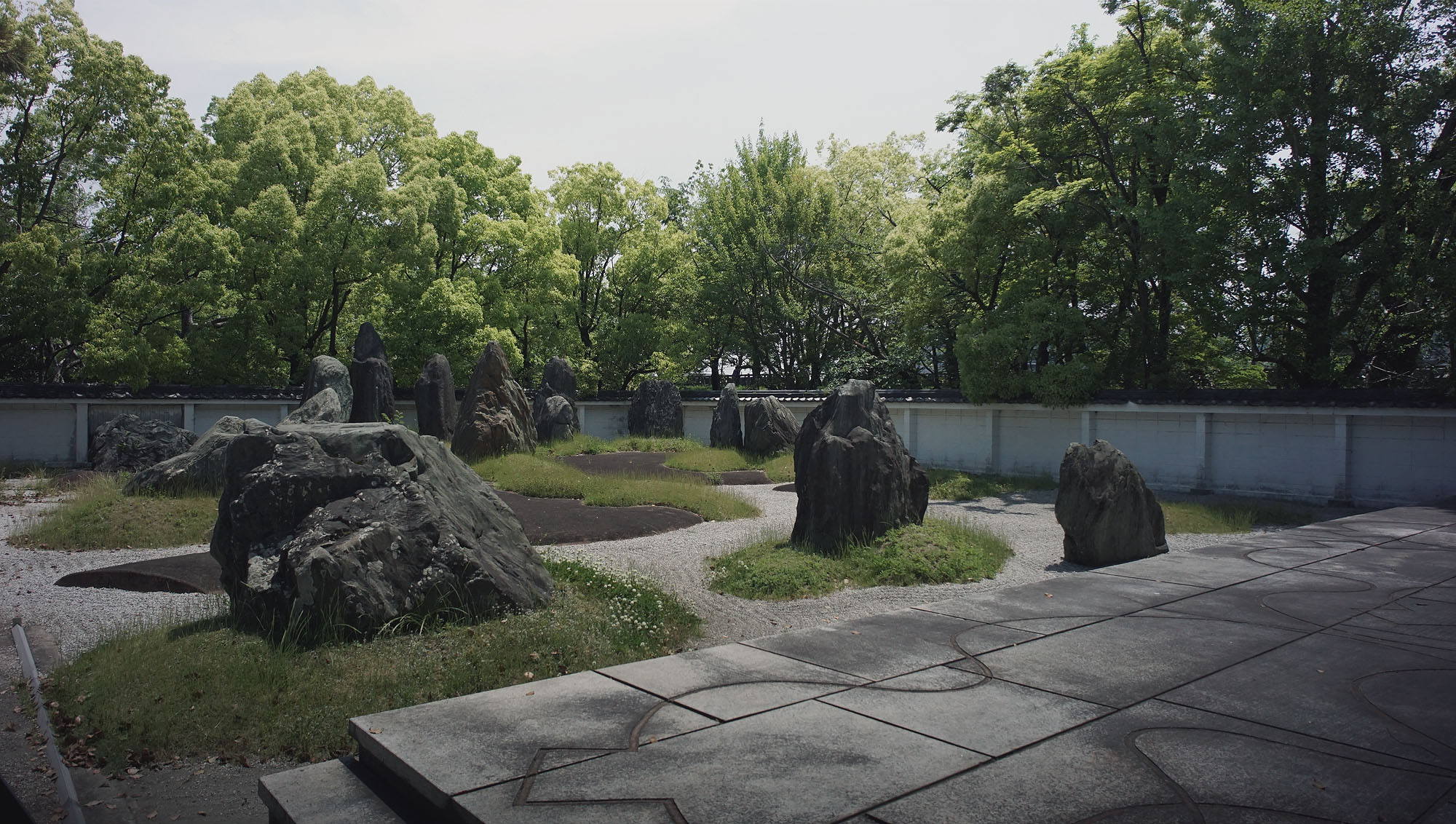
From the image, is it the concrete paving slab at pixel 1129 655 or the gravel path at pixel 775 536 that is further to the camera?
the gravel path at pixel 775 536

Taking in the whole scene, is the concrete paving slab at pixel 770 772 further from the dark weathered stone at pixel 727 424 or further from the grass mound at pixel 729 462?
the dark weathered stone at pixel 727 424

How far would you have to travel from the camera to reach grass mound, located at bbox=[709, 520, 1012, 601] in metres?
7.90

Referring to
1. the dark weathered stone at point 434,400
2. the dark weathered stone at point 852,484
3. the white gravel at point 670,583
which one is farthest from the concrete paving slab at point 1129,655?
the dark weathered stone at point 434,400

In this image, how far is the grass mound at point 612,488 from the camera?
13.2m

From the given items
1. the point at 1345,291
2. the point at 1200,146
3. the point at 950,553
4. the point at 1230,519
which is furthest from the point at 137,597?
the point at 1345,291

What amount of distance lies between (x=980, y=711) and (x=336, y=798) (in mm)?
2674

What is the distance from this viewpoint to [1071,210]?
18.0 m

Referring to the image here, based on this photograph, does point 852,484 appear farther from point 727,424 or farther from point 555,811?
point 727,424

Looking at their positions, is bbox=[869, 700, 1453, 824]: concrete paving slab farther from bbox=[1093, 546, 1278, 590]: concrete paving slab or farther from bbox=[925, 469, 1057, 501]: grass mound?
bbox=[925, 469, 1057, 501]: grass mound

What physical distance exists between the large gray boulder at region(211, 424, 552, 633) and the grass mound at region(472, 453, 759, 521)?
20.9 ft

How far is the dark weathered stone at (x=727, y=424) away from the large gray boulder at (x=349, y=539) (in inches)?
649

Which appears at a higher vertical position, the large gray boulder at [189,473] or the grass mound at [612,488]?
the large gray boulder at [189,473]

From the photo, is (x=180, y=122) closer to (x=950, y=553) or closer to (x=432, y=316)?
(x=432, y=316)

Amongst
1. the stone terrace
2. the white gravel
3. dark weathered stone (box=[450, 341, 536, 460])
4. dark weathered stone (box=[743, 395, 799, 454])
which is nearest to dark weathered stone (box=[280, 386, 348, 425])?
dark weathered stone (box=[450, 341, 536, 460])
